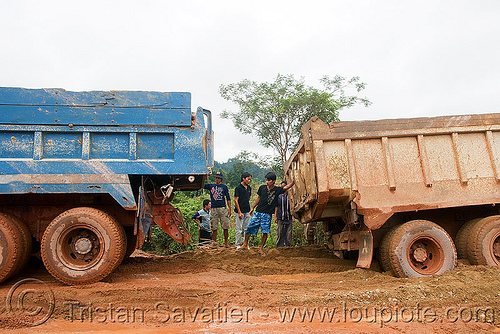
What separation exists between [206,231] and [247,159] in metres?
6.57

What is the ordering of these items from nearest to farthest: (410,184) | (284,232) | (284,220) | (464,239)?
(410,184)
(464,239)
(284,220)
(284,232)

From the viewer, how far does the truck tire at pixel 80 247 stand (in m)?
4.14

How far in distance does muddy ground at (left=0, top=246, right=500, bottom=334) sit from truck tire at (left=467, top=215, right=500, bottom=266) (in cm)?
19

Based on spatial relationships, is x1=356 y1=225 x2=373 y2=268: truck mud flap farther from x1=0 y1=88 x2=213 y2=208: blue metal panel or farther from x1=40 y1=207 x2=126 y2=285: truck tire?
x1=40 y1=207 x2=126 y2=285: truck tire

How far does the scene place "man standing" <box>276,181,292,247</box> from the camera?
6891 mm

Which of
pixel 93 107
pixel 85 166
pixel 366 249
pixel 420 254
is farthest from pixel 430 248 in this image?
pixel 93 107

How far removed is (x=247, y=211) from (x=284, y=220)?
0.96m

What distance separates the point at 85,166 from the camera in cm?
436

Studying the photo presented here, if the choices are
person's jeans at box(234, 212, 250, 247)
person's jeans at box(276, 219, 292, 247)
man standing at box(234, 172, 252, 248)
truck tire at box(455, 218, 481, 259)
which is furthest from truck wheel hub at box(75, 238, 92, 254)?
truck tire at box(455, 218, 481, 259)

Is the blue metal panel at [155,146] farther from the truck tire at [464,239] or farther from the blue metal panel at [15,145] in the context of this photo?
the truck tire at [464,239]

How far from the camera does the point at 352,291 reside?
387 cm

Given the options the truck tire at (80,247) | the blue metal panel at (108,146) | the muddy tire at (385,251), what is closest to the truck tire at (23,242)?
the truck tire at (80,247)

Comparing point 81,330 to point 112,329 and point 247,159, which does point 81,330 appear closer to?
point 112,329

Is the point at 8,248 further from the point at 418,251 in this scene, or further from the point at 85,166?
the point at 418,251
